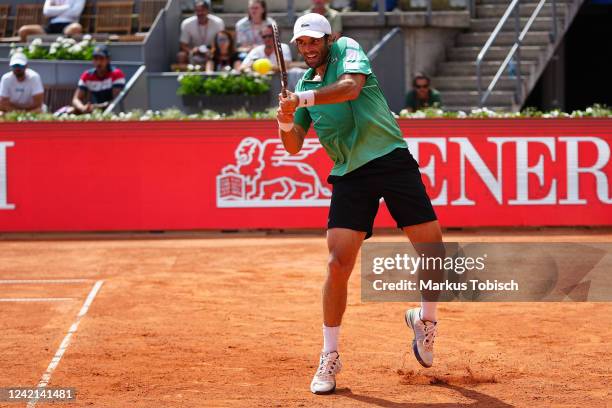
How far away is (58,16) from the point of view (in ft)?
67.8

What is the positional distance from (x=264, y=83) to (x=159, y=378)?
35.9 feet

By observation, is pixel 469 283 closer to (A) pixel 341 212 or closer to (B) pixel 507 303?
(B) pixel 507 303

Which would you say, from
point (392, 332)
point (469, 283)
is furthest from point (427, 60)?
point (392, 332)

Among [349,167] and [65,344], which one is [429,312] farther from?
[65,344]

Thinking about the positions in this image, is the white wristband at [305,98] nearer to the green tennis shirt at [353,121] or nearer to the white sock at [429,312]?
the green tennis shirt at [353,121]

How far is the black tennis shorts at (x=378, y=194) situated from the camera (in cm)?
715

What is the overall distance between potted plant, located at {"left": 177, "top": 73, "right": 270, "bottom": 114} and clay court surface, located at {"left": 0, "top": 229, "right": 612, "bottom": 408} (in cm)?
506

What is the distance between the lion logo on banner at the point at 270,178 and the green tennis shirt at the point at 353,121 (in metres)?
8.10

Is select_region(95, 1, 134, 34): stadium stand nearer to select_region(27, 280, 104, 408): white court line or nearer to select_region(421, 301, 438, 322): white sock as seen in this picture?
select_region(27, 280, 104, 408): white court line

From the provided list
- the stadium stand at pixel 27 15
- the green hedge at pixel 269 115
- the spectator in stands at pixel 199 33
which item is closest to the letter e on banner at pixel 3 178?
the green hedge at pixel 269 115

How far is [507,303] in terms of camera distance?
34.9 feet

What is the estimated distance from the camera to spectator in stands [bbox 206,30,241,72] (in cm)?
1869

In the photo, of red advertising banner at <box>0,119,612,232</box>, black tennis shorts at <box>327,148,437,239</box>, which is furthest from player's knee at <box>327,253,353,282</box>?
Answer: red advertising banner at <box>0,119,612,232</box>

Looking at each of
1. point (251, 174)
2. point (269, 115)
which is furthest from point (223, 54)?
point (251, 174)
